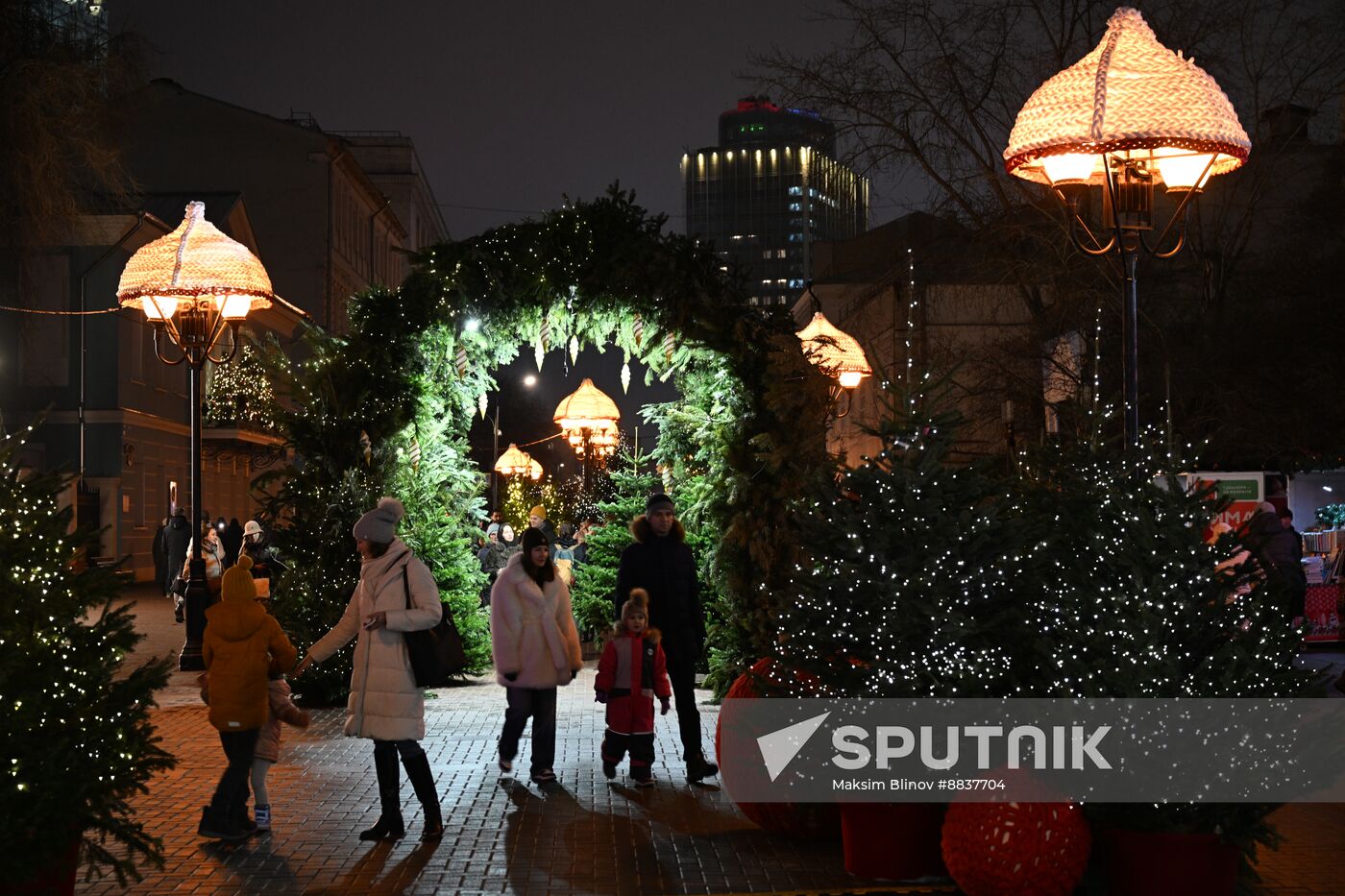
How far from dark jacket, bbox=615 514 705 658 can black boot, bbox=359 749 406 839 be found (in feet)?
8.72

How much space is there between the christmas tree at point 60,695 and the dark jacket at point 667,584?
16.5 ft

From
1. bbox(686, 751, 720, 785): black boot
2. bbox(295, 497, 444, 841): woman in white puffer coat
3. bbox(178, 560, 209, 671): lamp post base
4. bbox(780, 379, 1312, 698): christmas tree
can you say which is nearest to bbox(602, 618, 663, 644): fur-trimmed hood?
bbox(686, 751, 720, 785): black boot

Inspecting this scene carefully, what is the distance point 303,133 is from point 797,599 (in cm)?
5543

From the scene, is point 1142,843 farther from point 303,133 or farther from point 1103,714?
point 303,133

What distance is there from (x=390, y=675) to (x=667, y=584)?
283 centimetres

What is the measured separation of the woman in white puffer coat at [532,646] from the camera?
34.7 ft

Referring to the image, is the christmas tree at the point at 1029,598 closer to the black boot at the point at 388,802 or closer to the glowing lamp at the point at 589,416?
the black boot at the point at 388,802

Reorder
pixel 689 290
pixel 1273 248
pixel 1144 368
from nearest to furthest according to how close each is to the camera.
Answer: pixel 689 290
pixel 1144 368
pixel 1273 248

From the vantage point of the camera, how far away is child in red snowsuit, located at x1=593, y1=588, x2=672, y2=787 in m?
10.5

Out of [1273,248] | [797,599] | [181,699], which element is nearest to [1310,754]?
[797,599]

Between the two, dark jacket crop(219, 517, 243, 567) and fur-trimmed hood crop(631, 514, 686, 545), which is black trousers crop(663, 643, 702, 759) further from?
dark jacket crop(219, 517, 243, 567)

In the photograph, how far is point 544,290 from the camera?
47.7 ft

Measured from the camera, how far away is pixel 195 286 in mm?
16062

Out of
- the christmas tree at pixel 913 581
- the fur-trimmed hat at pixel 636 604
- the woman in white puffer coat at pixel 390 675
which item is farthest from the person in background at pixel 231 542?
the christmas tree at pixel 913 581
